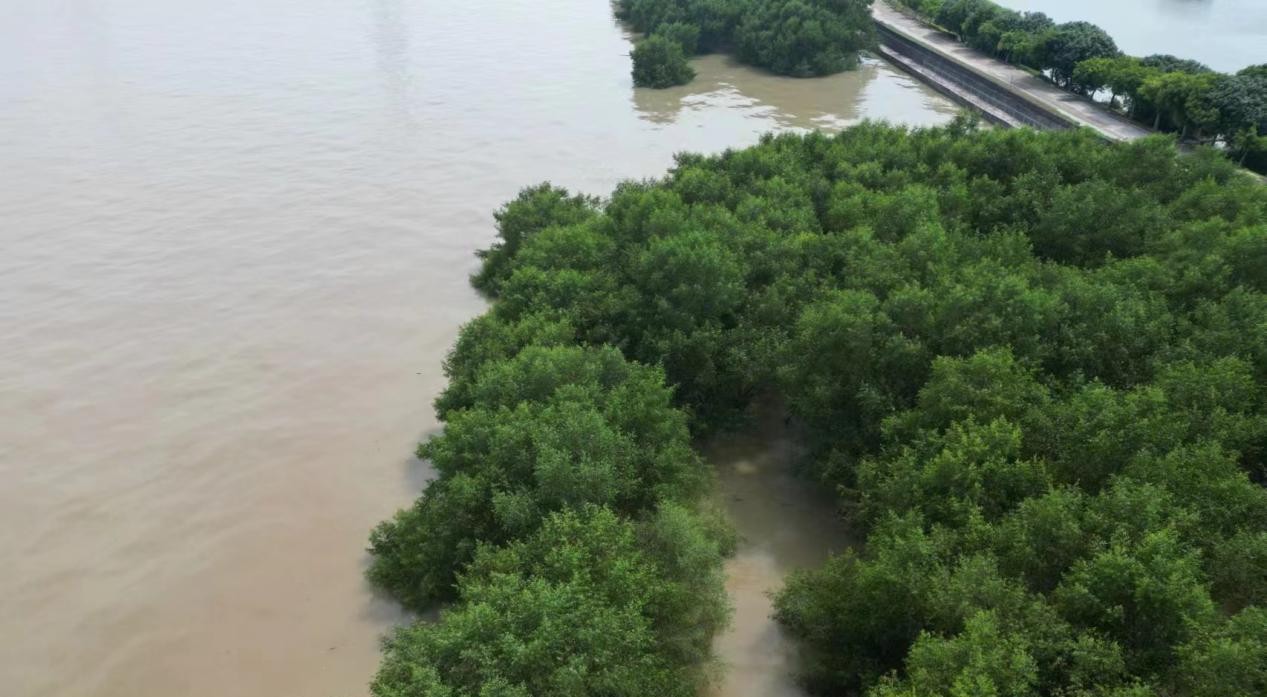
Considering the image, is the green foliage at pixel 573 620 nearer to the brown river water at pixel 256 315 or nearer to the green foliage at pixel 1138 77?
the brown river water at pixel 256 315

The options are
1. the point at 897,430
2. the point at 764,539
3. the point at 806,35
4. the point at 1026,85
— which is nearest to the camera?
the point at 897,430

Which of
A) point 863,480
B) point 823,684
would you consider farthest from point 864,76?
point 823,684

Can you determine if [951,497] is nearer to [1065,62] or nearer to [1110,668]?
[1110,668]

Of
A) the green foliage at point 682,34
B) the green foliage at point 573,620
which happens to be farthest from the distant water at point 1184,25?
the green foliage at point 573,620

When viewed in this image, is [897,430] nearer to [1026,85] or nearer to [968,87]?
[1026,85]

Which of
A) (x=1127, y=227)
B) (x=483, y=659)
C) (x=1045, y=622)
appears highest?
(x=1127, y=227)

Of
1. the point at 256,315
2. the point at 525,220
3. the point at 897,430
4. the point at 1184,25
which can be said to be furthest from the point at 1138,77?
the point at 256,315
